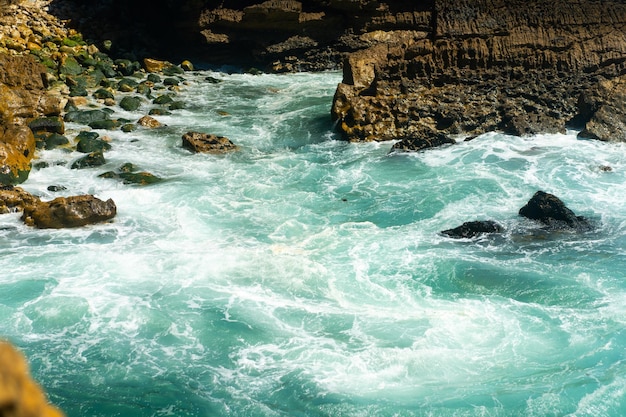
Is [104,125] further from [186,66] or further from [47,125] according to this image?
[186,66]

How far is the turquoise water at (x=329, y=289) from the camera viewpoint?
10484 millimetres

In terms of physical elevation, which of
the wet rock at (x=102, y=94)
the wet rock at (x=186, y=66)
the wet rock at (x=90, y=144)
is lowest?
the wet rock at (x=90, y=144)

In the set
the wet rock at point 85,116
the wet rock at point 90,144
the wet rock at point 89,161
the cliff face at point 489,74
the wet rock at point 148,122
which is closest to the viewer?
the wet rock at point 89,161

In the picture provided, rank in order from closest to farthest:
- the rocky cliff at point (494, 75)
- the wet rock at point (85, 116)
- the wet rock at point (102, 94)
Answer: the rocky cliff at point (494, 75)
the wet rock at point (85, 116)
the wet rock at point (102, 94)

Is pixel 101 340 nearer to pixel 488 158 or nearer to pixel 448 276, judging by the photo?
pixel 448 276

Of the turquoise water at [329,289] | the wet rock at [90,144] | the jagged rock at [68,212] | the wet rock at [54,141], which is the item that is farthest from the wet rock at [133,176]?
the wet rock at [54,141]

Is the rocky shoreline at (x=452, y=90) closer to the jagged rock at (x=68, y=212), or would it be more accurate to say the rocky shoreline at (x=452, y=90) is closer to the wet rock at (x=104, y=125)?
the wet rock at (x=104, y=125)

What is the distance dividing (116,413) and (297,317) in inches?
146

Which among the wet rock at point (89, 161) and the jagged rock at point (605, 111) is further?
the jagged rock at point (605, 111)

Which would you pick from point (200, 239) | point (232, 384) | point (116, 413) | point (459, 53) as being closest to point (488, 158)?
point (459, 53)

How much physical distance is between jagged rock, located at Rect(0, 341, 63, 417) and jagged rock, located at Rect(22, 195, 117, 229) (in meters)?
14.9

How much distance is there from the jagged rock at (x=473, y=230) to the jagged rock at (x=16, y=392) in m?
14.0

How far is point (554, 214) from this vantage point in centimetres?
1597

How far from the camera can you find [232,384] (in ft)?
34.9
